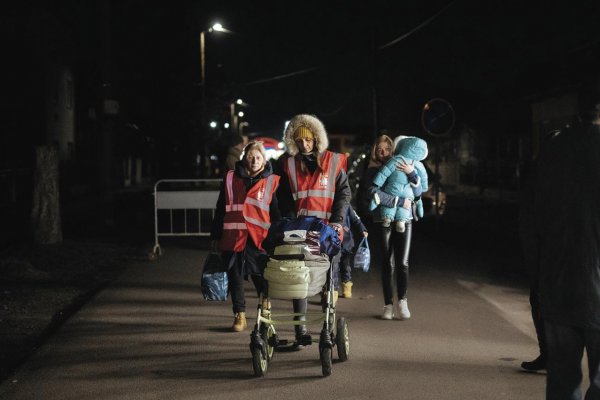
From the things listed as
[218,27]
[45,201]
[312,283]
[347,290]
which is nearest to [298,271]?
[312,283]

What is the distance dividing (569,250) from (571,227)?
0.10m

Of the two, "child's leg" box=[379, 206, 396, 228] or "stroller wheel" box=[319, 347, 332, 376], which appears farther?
"child's leg" box=[379, 206, 396, 228]

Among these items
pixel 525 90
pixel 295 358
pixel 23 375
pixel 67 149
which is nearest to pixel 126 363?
pixel 23 375

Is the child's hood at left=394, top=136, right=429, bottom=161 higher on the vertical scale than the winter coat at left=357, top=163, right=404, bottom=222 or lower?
higher

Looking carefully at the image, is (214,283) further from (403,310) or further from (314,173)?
(403,310)

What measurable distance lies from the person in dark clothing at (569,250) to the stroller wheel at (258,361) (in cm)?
236

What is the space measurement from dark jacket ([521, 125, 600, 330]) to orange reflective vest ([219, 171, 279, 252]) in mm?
3282

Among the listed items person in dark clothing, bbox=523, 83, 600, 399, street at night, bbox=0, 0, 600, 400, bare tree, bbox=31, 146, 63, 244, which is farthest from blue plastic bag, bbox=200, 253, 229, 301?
bare tree, bbox=31, 146, 63, 244

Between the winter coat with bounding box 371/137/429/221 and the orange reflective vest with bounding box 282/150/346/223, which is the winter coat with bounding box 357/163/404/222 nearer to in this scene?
the winter coat with bounding box 371/137/429/221

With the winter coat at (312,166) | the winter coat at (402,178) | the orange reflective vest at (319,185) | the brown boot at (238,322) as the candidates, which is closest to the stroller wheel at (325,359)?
the winter coat at (312,166)

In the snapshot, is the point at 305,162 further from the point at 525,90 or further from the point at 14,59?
the point at 14,59

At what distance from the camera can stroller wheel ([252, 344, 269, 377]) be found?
568 cm

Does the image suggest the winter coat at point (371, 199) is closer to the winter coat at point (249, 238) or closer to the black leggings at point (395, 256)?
the black leggings at point (395, 256)

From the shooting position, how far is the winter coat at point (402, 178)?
7770 mm
